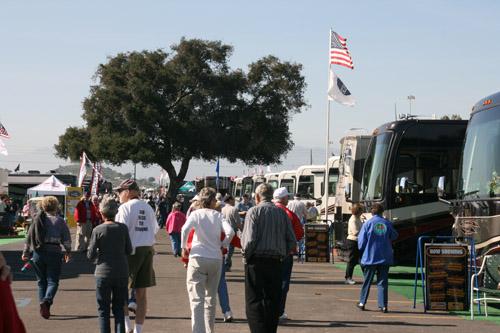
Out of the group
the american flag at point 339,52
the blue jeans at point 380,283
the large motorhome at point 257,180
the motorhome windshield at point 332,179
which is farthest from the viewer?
the large motorhome at point 257,180

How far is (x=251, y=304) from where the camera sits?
10883 mm

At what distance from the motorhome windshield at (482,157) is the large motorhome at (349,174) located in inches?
417

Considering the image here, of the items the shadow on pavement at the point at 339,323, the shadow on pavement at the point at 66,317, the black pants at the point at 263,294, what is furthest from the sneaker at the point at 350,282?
the black pants at the point at 263,294

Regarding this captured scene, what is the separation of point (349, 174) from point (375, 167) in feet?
23.8

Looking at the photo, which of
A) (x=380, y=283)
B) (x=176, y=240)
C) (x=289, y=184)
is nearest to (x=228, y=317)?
(x=380, y=283)

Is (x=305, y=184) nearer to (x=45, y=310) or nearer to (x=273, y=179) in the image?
(x=273, y=179)

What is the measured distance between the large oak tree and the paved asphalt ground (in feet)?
129

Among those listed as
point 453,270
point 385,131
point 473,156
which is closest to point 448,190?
point 385,131

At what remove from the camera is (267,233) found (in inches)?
433

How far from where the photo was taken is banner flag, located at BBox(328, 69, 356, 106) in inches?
1404

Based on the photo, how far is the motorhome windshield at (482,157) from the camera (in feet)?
49.1

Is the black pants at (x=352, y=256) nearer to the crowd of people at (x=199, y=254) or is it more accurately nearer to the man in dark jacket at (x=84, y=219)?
the crowd of people at (x=199, y=254)

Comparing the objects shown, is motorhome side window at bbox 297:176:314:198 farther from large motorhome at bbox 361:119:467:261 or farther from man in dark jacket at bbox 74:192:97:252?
large motorhome at bbox 361:119:467:261

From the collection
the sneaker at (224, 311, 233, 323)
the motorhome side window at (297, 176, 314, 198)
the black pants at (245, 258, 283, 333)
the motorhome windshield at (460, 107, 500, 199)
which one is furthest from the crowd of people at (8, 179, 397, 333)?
the motorhome side window at (297, 176, 314, 198)
